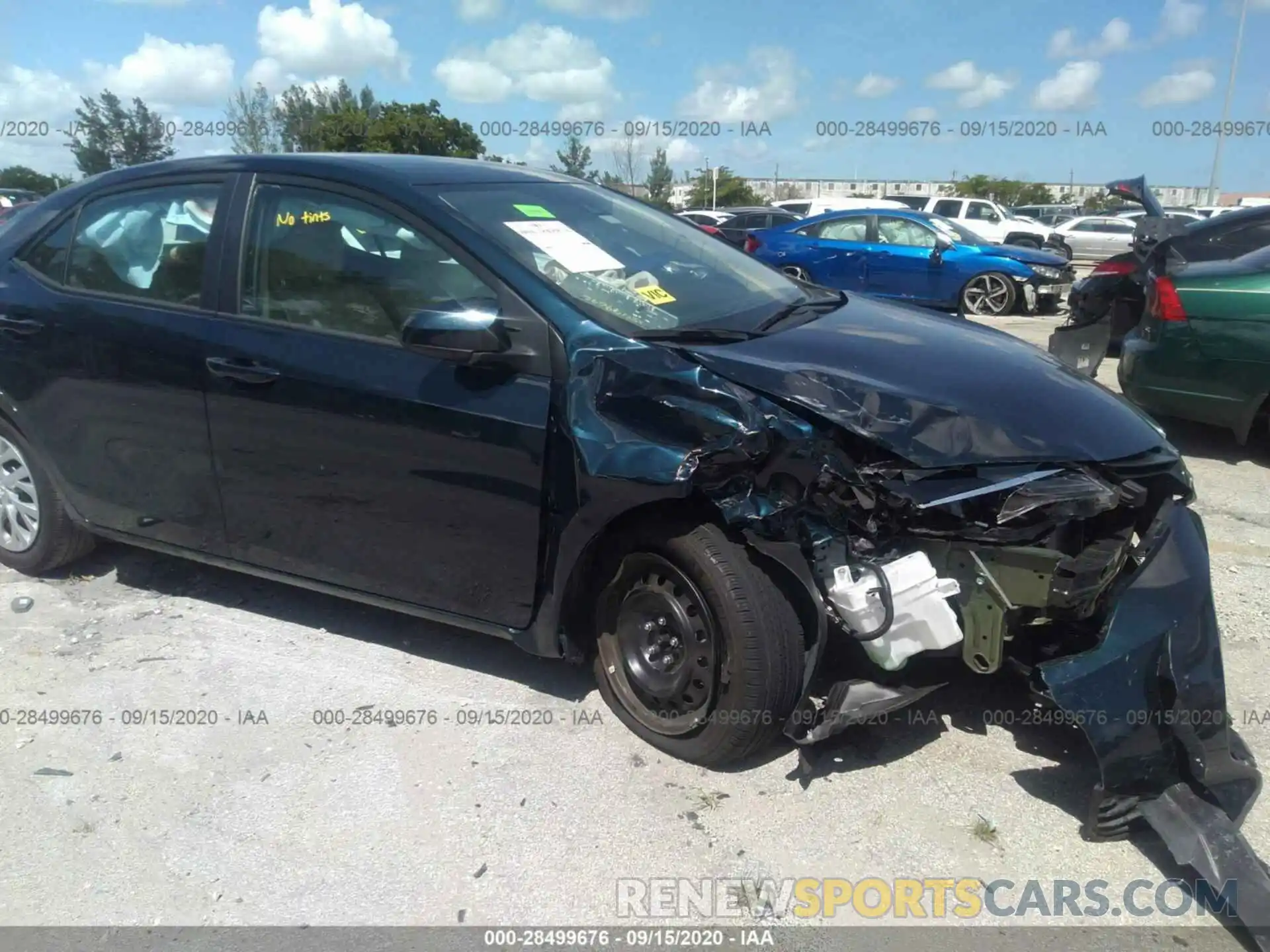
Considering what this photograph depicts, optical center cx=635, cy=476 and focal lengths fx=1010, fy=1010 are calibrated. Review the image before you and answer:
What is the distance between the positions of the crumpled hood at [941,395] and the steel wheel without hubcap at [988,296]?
9780 mm

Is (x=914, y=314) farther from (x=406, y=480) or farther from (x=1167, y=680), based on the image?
(x=406, y=480)

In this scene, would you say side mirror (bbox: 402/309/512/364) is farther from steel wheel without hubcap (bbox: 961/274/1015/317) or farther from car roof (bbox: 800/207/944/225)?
car roof (bbox: 800/207/944/225)

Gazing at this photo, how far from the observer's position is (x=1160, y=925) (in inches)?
95.8

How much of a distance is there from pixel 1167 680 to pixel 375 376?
2.43m

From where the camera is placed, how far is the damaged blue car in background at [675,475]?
8.87 ft

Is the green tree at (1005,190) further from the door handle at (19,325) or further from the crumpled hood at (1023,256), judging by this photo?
the door handle at (19,325)

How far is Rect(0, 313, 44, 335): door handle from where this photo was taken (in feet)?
12.9

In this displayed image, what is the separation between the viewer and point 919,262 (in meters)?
12.7

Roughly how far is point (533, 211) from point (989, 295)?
10327 mm

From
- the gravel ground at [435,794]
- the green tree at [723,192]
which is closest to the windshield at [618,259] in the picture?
the gravel ground at [435,794]

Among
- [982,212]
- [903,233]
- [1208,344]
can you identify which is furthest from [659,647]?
[982,212]

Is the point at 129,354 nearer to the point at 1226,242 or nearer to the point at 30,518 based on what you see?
the point at 30,518

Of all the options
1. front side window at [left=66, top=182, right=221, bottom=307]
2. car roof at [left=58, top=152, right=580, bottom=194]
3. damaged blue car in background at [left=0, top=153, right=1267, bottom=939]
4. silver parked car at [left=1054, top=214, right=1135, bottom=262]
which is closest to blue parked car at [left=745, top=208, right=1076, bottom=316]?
car roof at [left=58, top=152, right=580, bottom=194]

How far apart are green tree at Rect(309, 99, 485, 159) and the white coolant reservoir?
34.0m
